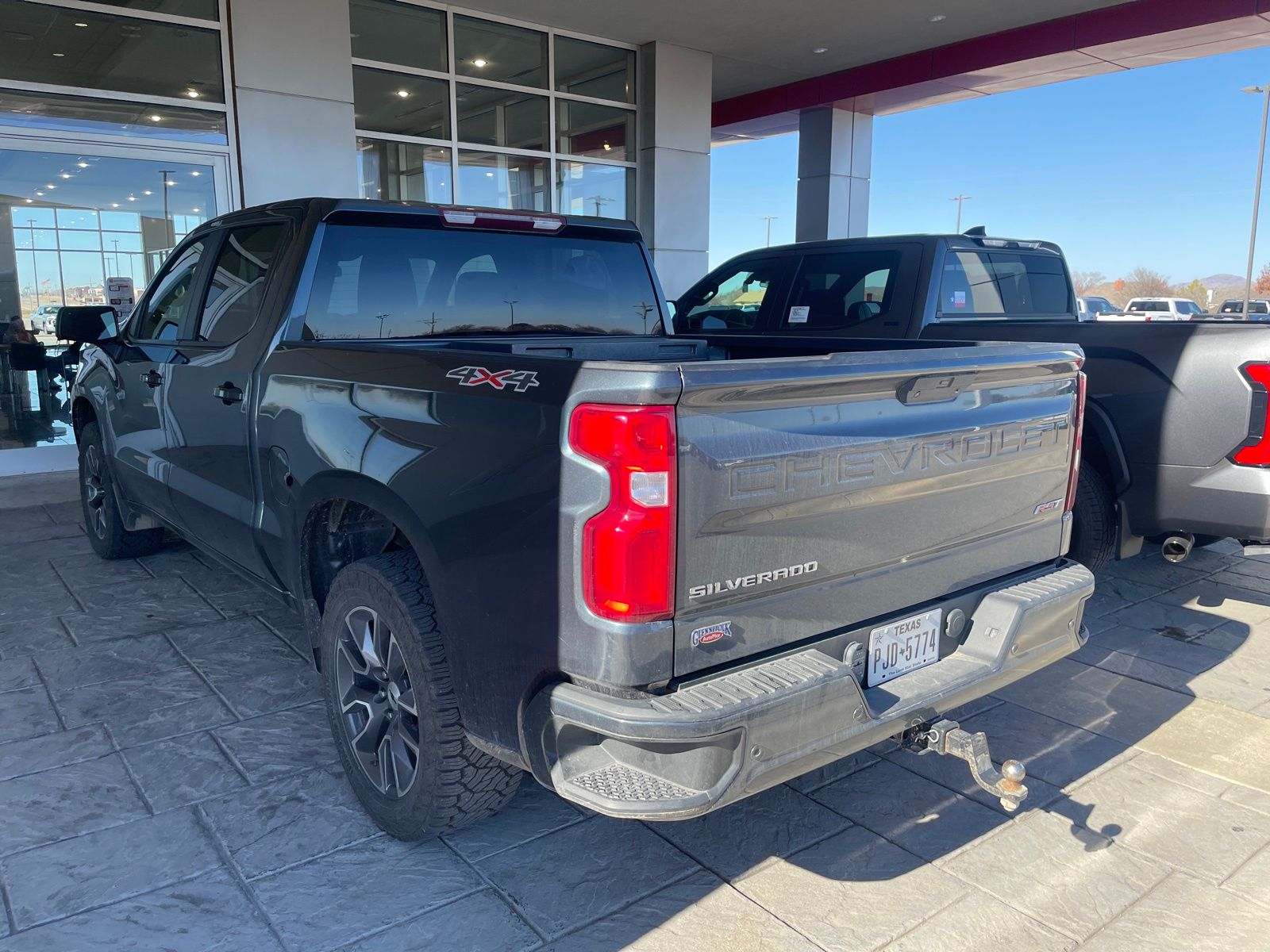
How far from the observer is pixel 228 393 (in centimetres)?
355

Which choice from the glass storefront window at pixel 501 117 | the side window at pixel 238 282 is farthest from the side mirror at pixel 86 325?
the glass storefront window at pixel 501 117

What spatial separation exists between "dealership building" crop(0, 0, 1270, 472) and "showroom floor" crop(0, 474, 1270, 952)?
6.19 m

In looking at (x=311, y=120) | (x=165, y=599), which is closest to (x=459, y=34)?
(x=311, y=120)

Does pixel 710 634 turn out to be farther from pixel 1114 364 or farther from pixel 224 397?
pixel 1114 364

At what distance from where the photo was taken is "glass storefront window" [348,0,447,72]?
1022 cm

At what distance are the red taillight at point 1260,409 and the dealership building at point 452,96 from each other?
26.8ft

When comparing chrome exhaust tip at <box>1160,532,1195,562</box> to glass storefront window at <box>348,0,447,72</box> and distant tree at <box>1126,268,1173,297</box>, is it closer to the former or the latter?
glass storefront window at <box>348,0,447,72</box>

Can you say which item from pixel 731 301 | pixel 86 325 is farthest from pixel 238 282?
pixel 731 301

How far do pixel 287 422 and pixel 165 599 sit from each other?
2.41 meters

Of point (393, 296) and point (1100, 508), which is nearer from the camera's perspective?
point (393, 296)

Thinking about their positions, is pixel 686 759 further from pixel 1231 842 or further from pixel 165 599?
pixel 165 599

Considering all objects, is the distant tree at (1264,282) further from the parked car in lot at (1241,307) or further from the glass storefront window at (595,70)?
the glass storefront window at (595,70)

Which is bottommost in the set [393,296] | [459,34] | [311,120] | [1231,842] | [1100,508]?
[1231,842]

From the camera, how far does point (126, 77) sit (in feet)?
28.5
